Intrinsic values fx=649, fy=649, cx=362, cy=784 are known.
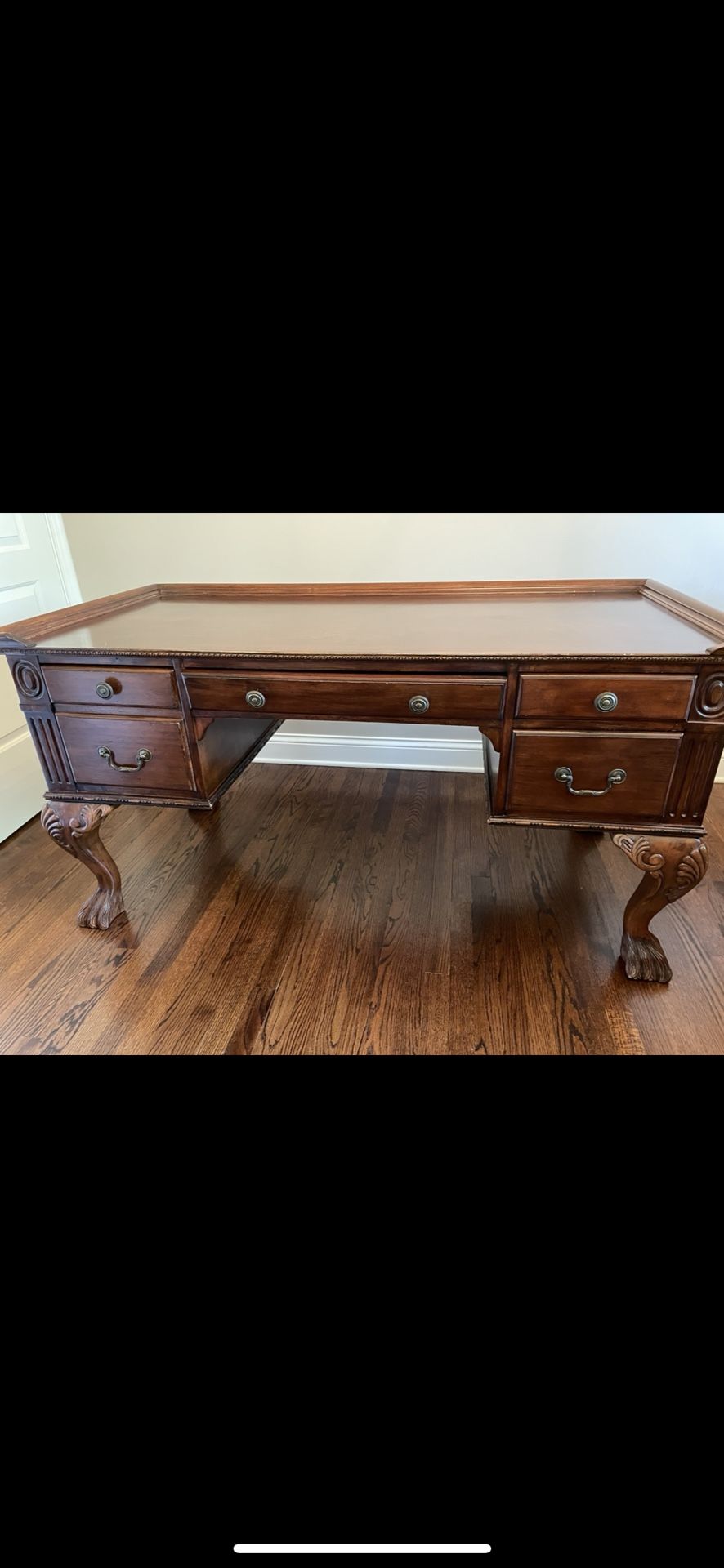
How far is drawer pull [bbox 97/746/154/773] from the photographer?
1.46m

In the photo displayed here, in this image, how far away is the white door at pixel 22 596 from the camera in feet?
6.68

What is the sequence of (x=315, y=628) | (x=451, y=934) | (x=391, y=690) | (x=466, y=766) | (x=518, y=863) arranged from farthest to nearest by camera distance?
(x=466, y=766) → (x=518, y=863) → (x=451, y=934) → (x=315, y=628) → (x=391, y=690)

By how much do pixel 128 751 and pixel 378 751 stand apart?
117 cm

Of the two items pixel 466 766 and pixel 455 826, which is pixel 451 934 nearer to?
pixel 455 826

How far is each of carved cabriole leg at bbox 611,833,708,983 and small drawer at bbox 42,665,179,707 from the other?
3.32 feet

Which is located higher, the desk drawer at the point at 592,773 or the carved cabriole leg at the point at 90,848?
the desk drawer at the point at 592,773

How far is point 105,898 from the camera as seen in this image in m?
1.69

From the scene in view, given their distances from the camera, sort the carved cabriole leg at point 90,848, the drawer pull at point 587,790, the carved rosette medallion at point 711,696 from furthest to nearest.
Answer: the carved cabriole leg at point 90,848
the drawer pull at point 587,790
the carved rosette medallion at point 711,696

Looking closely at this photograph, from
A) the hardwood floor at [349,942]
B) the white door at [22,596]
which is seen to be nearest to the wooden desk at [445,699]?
the hardwood floor at [349,942]

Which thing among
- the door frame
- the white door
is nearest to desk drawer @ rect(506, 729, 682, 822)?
the white door

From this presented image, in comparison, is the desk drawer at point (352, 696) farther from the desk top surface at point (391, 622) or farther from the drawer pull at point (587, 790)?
the drawer pull at point (587, 790)

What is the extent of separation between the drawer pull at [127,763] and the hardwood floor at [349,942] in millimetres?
456

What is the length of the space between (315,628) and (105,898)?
2.90 feet
